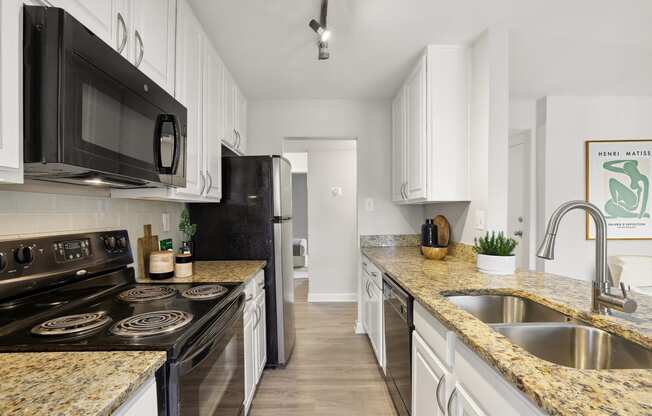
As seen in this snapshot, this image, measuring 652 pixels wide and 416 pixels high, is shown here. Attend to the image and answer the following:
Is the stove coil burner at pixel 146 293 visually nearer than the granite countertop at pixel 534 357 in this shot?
No

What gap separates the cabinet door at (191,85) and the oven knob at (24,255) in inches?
24.8

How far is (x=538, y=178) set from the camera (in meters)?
3.29

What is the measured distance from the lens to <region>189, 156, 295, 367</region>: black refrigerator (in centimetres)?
236

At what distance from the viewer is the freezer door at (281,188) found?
7.76ft

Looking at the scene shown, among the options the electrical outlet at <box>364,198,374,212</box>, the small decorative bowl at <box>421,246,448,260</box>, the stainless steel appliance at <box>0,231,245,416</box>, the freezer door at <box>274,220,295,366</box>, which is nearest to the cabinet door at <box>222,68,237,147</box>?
the freezer door at <box>274,220,295,366</box>

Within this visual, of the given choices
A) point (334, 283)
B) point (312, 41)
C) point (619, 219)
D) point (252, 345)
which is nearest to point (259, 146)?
point (312, 41)

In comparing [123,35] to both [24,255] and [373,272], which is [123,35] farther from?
[373,272]

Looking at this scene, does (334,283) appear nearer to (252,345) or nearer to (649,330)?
(252,345)

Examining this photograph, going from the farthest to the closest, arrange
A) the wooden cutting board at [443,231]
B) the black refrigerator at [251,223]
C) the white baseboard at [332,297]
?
1. the white baseboard at [332,297]
2. the wooden cutting board at [443,231]
3. the black refrigerator at [251,223]

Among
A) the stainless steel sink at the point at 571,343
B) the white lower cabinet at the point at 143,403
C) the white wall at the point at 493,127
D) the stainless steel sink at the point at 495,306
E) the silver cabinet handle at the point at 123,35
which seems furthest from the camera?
the white wall at the point at 493,127

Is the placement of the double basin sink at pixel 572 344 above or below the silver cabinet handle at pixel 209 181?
below

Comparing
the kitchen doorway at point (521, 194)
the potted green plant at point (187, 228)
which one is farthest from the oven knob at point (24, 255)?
the kitchen doorway at point (521, 194)

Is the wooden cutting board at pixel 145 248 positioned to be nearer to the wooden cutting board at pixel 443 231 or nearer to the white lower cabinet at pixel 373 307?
the white lower cabinet at pixel 373 307

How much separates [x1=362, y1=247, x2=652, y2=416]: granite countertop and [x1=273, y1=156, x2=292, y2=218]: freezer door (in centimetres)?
94
